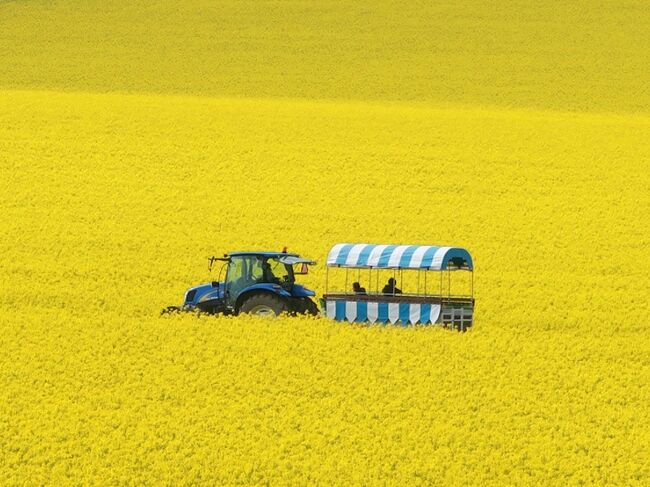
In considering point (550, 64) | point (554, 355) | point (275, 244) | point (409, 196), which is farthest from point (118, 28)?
point (554, 355)

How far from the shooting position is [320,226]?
104 feet

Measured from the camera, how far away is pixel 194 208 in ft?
110

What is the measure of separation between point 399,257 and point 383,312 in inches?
44.9

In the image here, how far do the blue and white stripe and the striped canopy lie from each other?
0.73m

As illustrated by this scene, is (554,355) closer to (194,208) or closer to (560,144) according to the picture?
(194,208)

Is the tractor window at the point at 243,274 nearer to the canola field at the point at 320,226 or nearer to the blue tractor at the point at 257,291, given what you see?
the blue tractor at the point at 257,291

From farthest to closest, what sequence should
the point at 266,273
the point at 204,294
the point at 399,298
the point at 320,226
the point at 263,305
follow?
1. the point at 320,226
2. the point at 204,294
3. the point at 399,298
4. the point at 266,273
5. the point at 263,305

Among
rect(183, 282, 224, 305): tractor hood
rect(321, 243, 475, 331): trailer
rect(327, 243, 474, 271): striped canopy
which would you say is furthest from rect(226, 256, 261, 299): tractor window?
rect(327, 243, 474, 271): striped canopy

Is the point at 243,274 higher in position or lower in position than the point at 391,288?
higher

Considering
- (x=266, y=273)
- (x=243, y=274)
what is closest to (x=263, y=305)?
(x=266, y=273)

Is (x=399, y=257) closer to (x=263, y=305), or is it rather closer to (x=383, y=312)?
(x=383, y=312)

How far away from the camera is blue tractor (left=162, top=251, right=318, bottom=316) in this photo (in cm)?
2214

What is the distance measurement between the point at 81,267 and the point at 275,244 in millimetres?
4490

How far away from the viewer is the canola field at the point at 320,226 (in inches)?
626
